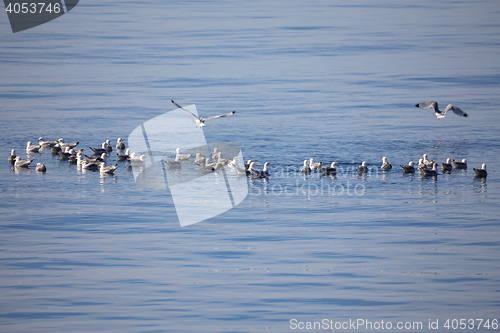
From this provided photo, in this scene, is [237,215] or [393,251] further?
[237,215]

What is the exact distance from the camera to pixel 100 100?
35.1 m

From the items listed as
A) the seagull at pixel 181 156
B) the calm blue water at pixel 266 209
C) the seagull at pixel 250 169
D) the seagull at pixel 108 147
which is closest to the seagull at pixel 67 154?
the calm blue water at pixel 266 209

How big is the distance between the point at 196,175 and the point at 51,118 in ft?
39.4

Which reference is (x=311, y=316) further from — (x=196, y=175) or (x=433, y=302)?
(x=196, y=175)

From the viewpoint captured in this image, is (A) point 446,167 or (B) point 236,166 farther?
(B) point 236,166

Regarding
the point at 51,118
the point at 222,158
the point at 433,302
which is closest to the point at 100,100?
the point at 51,118

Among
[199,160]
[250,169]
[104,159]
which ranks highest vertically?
[104,159]

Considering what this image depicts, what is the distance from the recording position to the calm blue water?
1103cm

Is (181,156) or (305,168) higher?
(181,156)

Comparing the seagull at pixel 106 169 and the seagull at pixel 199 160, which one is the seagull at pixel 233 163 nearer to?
the seagull at pixel 199 160

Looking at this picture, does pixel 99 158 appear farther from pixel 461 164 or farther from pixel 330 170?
pixel 461 164

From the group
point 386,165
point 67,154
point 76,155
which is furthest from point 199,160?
point 386,165

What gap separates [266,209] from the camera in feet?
55.0

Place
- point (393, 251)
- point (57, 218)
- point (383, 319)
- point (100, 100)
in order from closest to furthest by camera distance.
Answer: point (383, 319) → point (393, 251) → point (57, 218) → point (100, 100)
